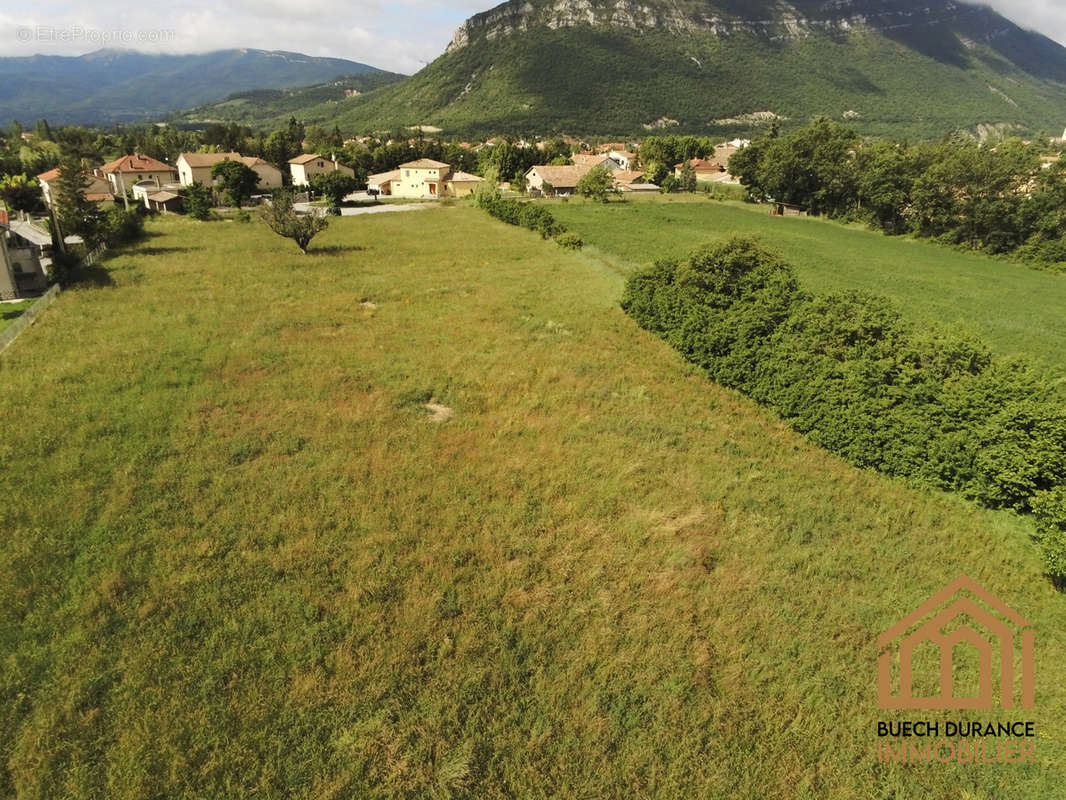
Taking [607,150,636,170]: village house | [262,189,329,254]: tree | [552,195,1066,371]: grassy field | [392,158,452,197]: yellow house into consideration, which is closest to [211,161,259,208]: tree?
[392,158,452,197]: yellow house

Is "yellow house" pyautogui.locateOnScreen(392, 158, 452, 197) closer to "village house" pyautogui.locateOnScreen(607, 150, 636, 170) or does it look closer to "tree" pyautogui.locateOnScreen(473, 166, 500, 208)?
"tree" pyautogui.locateOnScreen(473, 166, 500, 208)

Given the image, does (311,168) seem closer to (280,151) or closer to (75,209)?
(280,151)

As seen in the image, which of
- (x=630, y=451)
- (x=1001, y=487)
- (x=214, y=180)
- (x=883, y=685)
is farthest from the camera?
(x=214, y=180)

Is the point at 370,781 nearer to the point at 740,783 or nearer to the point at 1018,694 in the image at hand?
the point at 740,783

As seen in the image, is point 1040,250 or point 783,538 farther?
point 1040,250

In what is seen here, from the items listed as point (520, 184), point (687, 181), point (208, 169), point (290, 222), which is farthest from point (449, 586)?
point (687, 181)

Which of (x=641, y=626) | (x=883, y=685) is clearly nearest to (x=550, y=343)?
(x=641, y=626)
